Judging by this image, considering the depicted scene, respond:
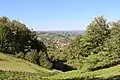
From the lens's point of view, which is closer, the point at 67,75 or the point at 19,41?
the point at 67,75

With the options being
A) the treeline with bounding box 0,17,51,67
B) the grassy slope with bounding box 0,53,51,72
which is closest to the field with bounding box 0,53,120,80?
the grassy slope with bounding box 0,53,51,72

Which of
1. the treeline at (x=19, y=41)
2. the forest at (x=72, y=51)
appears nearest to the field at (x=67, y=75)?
the forest at (x=72, y=51)

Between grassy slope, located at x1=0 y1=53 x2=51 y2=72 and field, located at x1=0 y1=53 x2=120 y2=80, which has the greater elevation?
field, located at x1=0 y1=53 x2=120 y2=80

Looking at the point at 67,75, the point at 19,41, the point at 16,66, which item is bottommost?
the point at 16,66

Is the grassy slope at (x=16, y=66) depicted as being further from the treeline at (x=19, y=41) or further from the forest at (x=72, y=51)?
the treeline at (x=19, y=41)

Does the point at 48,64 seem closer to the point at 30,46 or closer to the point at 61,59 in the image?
the point at 30,46

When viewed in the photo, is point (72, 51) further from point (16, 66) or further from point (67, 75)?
point (67, 75)

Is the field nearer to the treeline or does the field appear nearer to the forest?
the forest

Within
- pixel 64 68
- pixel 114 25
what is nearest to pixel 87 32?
pixel 114 25

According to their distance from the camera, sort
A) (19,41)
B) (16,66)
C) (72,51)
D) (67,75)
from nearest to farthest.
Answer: (67,75) < (16,66) < (72,51) < (19,41)

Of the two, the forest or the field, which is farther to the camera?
the forest

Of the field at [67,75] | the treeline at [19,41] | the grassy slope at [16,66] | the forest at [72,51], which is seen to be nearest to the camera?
the field at [67,75]

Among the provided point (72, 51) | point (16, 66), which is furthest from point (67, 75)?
point (72, 51)

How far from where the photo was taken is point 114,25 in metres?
52.8
